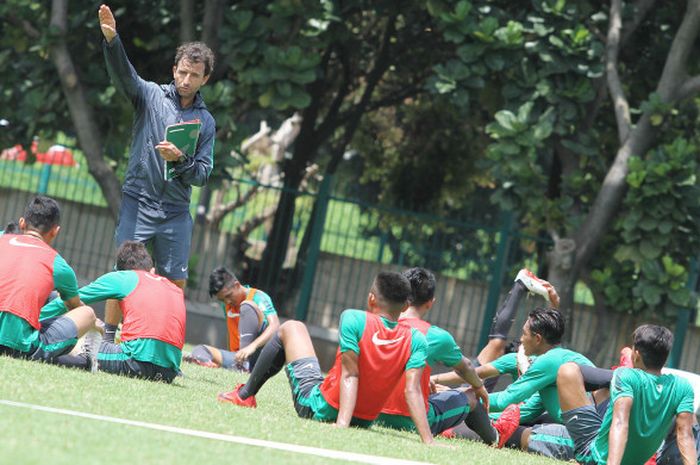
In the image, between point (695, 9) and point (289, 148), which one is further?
point (289, 148)

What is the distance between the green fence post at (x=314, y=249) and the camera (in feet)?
55.7

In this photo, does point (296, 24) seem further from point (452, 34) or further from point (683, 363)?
point (683, 363)

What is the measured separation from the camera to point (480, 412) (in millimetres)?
9273

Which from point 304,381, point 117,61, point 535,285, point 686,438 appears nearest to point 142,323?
point 304,381

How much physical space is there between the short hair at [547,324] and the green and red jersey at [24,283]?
10.2 feet

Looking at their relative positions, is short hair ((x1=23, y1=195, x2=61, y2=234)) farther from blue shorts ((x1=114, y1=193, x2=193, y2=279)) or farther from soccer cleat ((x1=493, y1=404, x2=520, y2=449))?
soccer cleat ((x1=493, y1=404, x2=520, y2=449))

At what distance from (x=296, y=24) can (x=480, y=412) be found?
24.6ft

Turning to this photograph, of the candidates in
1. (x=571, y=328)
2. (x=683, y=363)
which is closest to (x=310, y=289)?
(x=571, y=328)

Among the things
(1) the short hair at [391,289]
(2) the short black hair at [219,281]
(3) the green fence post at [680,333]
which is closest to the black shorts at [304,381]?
(1) the short hair at [391,289]

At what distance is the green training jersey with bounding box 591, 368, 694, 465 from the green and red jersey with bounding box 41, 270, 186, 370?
2.96m

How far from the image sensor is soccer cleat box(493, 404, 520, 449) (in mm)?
9445

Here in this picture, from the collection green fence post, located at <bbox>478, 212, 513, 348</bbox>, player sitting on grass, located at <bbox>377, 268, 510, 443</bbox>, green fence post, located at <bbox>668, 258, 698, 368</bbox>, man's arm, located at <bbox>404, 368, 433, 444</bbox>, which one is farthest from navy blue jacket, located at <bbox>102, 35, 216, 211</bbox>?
green fence post, located at <bbox>668, 258, 698, 368</bbox>

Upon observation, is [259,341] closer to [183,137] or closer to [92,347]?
[183,137]

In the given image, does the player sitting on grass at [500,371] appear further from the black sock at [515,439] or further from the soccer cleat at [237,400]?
the soccer cleat at [237,400]
